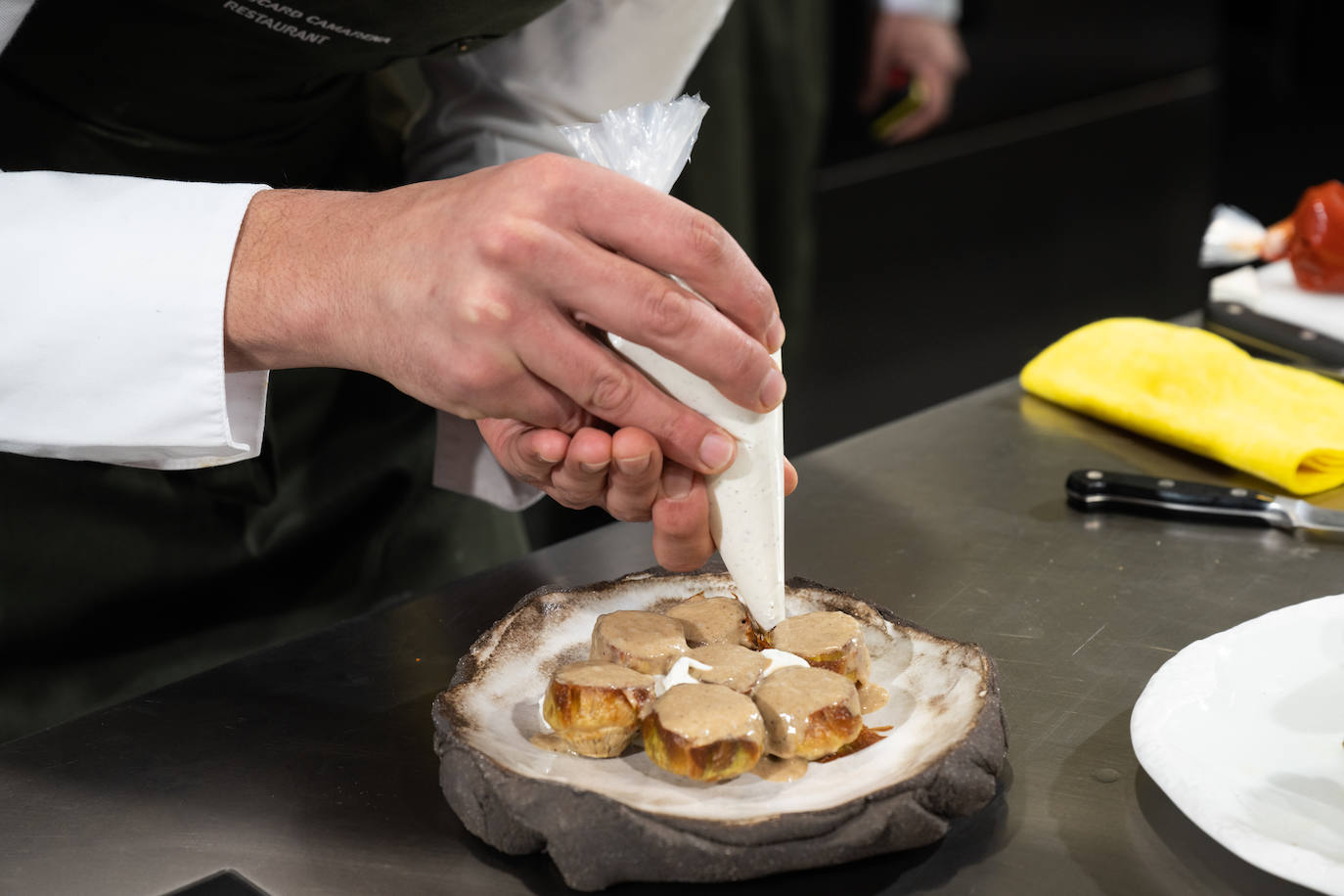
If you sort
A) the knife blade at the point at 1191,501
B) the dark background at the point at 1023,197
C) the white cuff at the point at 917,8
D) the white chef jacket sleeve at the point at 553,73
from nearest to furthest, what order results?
the knife blade at the point at 1191,501 → the white chef jacket sleeve at the point at 553,73 → the white cuff at the point at 917,8 → the dark background at the point at 1023,197

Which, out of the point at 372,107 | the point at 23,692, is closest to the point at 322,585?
the point at 23,692

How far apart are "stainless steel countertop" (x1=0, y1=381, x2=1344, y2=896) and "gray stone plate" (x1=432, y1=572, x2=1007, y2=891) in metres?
0.04

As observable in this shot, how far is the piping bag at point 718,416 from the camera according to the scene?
85cm

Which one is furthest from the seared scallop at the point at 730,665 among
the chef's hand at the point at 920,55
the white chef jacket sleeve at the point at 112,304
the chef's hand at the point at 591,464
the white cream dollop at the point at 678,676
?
the chef's hand at the point at 920,55

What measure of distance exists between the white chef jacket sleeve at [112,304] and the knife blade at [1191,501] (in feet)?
2.26

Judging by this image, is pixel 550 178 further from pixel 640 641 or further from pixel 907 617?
pixel 907 617

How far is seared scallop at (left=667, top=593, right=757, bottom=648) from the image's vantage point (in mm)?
896

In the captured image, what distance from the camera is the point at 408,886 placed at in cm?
76

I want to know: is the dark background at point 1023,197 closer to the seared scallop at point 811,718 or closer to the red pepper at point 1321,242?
the red pepper at point 1321,242

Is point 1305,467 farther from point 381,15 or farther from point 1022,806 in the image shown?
point 381,15

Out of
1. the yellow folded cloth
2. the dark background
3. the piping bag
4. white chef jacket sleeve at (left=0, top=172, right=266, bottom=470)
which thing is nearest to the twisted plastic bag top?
the piping bag

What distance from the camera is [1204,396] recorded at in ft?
4.27

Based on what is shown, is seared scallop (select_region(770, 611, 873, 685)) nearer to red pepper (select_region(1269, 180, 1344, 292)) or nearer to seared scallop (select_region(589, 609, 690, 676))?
seared scallop (select_region(589, 609, 690, 676))

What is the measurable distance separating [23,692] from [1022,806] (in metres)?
0.89
